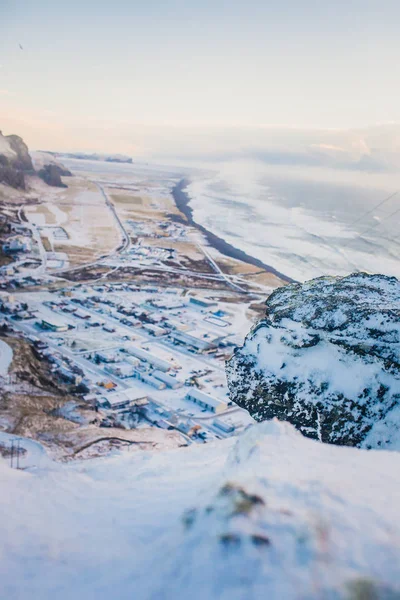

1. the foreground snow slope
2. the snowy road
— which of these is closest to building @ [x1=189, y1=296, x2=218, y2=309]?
the snowy road

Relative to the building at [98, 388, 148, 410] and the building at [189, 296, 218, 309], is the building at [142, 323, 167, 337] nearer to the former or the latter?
the building at [189, 296, 218, 309]

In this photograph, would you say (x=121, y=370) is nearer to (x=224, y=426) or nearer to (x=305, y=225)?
(x=224, y=426)

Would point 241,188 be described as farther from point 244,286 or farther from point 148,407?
point 148,407

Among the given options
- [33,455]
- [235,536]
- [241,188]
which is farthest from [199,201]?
[235,536]

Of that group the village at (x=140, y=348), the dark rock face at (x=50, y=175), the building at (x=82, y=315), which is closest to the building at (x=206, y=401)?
the village at (x=140, y=348)

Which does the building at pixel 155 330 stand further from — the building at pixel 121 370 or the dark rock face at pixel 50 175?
the dark rock face at pixel 50 175
